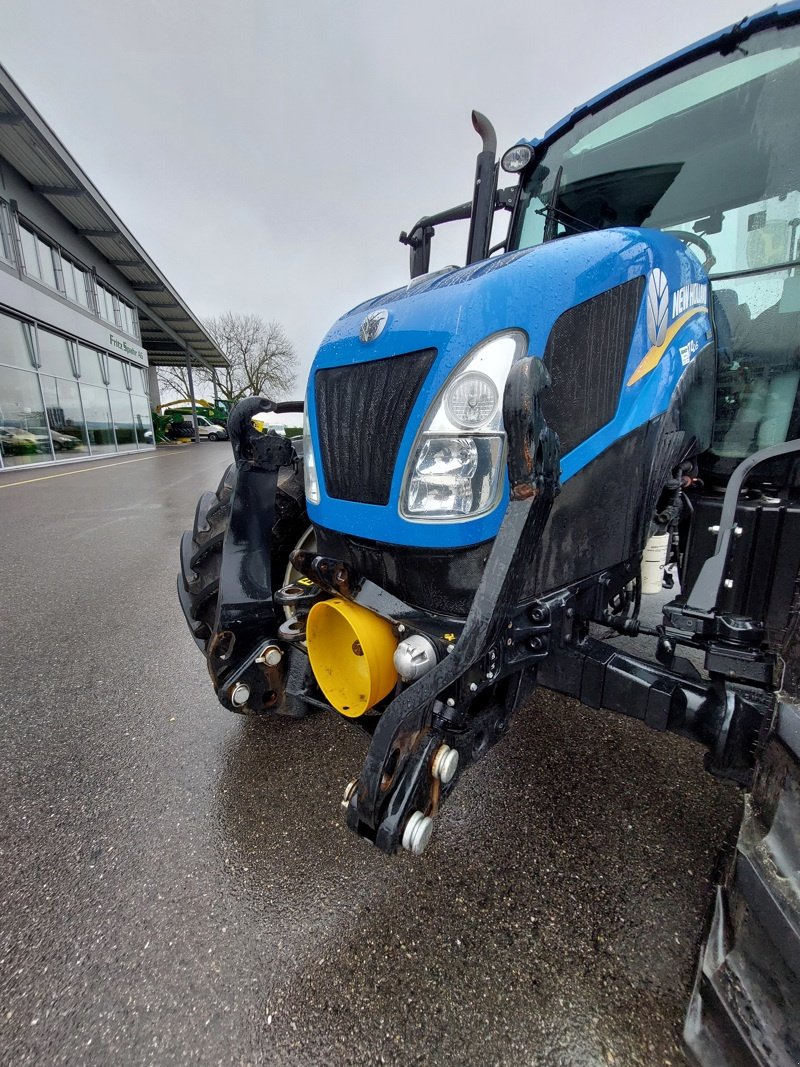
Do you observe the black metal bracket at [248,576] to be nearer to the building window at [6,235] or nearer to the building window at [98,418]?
the building window at [6,235]

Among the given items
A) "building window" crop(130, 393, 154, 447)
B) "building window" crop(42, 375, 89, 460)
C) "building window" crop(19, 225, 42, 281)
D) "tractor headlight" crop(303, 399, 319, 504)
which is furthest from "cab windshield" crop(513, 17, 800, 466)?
"building window" crop(130, 393, 154, 447)

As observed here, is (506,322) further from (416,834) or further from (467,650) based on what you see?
(416,834)

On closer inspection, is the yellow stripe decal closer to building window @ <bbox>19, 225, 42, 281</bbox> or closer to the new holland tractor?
the new holland tractor

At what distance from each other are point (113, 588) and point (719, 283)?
468 centimetres

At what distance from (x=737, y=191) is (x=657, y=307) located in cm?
93

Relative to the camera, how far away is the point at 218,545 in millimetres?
1927

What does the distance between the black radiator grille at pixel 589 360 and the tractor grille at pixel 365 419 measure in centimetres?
33

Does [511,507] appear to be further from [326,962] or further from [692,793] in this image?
[692,793]

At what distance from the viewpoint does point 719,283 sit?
188cm

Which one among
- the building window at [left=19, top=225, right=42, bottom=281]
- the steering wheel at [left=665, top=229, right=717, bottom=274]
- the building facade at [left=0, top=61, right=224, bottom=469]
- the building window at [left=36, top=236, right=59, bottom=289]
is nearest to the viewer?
the steering wheel at [left=665, top=229, right=717, bottom=274]

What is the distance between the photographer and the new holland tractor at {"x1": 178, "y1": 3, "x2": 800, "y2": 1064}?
3.49 feet

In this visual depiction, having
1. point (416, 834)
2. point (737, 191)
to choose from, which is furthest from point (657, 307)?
point (416, 834)

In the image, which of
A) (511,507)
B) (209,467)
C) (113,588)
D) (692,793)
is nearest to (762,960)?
(511,507)

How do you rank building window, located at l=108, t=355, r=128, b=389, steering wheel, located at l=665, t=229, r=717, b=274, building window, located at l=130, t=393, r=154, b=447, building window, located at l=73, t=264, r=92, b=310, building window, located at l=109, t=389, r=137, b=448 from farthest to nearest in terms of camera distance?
building window, located at l=130, t=393, r=154, b=447 → building window, located at l=109, t=389, r=137, b=448 → building window, located at l=108, t=355, r=128, b=389 → building window, located at l=73, t=264, r=92, b=310 → steering wheel, located at l=665, t=229, r=717, b=274
